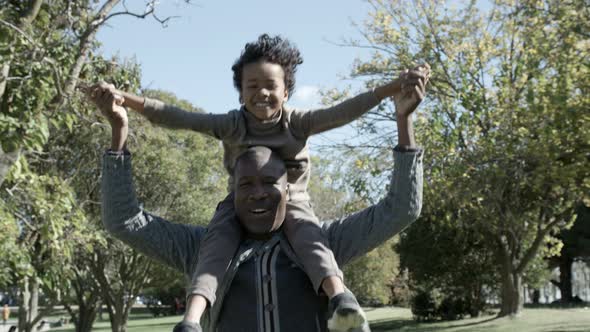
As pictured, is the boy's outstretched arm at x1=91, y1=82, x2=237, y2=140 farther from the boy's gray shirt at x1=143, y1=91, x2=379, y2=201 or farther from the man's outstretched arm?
the man's outstretched arm

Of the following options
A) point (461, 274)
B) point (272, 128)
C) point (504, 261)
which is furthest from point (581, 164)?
point (461, 274)

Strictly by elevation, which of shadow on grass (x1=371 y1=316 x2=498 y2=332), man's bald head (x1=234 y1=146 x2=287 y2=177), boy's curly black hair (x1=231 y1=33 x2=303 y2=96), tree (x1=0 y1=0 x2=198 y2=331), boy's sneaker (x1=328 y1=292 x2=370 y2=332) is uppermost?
tree (x1=0 y1=0 x2=198 y2=331)

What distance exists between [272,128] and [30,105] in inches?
234

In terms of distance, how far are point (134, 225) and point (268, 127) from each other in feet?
1.96

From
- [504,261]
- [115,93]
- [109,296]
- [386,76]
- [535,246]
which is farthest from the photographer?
[109,296]

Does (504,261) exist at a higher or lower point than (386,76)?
lower

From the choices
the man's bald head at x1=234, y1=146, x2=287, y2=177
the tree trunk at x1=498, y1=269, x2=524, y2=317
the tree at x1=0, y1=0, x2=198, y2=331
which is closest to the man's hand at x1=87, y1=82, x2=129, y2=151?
the man's bald head at x1=234, y1=146, x2=287, y2=177

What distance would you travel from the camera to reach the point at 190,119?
258 cm

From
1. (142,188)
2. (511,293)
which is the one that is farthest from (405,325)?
(142,188)

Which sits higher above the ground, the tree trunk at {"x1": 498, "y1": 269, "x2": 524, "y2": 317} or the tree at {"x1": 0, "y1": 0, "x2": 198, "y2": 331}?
the tree at {"x1": 0, "y1": 0, "x2": 198, "y2": 331}

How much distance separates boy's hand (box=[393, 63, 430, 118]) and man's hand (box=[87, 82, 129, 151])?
937 millimetres

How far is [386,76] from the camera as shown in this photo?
62.7 feet

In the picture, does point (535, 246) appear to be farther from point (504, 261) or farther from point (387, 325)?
point (387, 325)

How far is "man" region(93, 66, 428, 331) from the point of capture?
2344mm
